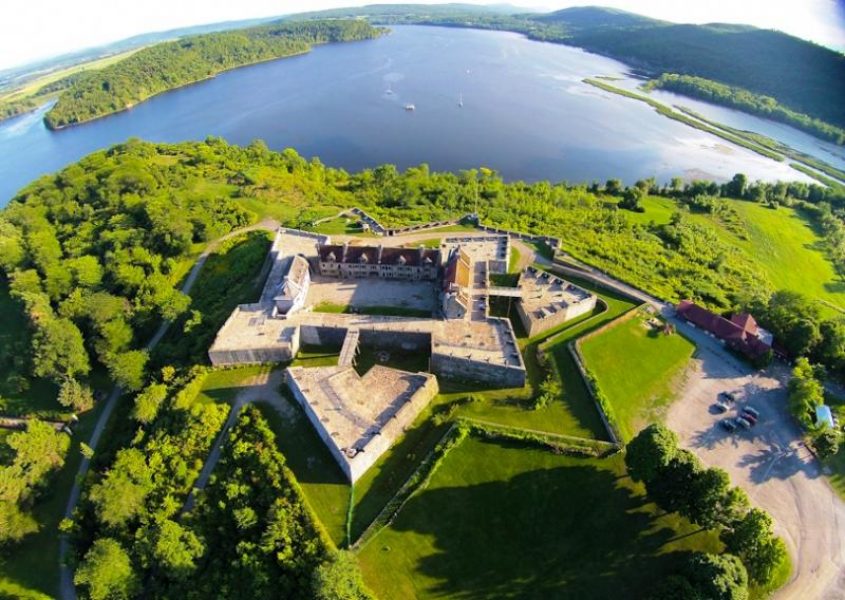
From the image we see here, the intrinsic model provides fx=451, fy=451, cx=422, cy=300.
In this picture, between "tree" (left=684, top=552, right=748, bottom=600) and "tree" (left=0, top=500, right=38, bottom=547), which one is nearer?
"tree" (left=684, top=552, right=748, bottom=600)

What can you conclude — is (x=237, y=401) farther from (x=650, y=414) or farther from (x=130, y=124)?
(x=130, y=124)

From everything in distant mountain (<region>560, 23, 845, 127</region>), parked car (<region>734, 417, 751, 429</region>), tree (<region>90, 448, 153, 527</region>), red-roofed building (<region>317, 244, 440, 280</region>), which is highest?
distant mountain (<region>560, 23, 845, 127</region>)

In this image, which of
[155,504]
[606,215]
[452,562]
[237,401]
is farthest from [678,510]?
[606,215]

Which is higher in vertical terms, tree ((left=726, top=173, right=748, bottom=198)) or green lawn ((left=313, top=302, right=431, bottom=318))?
green lawn ((left=313, top=302, right=431, bottom=318))

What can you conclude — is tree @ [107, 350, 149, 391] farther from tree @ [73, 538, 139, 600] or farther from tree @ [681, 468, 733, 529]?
tree @ [681, 468, 733, 529]

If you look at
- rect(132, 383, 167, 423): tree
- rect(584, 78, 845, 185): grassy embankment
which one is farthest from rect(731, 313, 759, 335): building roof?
rect(584, 78, 845, 185): grassy embankment

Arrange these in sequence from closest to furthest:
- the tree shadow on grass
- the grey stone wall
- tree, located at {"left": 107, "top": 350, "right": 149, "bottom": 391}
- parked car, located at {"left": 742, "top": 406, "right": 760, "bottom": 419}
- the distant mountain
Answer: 1. the tree shadow on grass
2. parked car, located at {"left": 742, "top": 406, "right": 760, "bottom": 419}
3. the grey stone wall
4. tree, located at {"left": 107, "top": 350, "right": 149, "bottom": 391}
5. the distant mountain

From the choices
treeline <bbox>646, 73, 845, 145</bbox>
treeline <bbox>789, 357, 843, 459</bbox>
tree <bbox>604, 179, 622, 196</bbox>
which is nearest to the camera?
treeline <bbox>789, 357, 843, 459</bbox>
